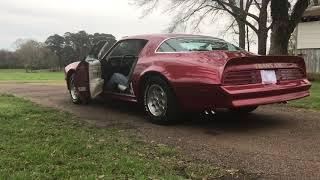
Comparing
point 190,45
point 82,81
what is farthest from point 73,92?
point 190,45

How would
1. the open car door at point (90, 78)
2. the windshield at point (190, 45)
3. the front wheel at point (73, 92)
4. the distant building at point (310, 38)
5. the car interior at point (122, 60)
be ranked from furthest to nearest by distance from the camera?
1. the distant building at point (310, 38)
2. the front wheel at point (73, 92)
3. the open car door at point (90, 78)
4. the car interior at point (122, 60)
5. the windshield at point (190, 45)

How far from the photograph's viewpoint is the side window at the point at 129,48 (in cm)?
892

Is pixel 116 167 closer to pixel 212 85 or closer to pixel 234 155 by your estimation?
pixel 234 155

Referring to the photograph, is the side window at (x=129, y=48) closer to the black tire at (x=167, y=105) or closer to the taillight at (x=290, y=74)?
the black tire at (x=167, y=105)

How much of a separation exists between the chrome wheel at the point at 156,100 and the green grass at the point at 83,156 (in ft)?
2.74

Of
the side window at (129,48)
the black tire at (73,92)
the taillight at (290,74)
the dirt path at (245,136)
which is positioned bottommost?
the dirt path at (245,136)

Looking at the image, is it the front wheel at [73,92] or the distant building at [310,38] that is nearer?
the front wheel at [73,92]

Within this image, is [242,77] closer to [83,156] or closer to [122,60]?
[83,156]

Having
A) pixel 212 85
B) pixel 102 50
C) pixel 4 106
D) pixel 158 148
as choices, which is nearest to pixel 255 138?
pixel 212 85

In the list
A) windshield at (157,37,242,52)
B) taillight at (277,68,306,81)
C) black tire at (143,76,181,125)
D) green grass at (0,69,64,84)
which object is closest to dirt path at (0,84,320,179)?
black tire at (143,76,181,125)

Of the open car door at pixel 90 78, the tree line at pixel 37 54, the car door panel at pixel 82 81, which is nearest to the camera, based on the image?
the open car door at pixel 90 78

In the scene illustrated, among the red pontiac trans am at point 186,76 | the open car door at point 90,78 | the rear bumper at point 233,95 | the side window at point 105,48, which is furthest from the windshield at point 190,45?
the side window at point 105,48

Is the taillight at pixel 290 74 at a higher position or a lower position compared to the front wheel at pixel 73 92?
higher

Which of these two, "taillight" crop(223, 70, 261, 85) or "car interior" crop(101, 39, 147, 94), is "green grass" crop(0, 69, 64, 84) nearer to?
"car interior" crop(101, 39, 147, 94)
